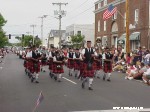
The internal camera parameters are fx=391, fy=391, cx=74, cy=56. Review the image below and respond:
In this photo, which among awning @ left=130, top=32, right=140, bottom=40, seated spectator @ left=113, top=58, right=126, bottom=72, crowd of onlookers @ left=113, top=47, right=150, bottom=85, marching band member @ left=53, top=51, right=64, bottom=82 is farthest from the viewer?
awning @ left=130, top=32, right=140, bottom=40

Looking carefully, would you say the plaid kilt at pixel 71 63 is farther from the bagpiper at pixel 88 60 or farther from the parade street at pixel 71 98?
the bagpiper at pixel 88 60

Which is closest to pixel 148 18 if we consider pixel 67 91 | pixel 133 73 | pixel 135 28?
pixel 135 28

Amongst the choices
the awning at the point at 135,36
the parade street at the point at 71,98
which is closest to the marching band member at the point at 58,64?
the parade street at the point at 71,98

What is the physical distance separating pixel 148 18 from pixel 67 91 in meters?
26.2

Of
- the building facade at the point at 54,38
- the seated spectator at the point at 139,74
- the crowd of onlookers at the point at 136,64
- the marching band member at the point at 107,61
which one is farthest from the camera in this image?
the building facade at the point at 54,38

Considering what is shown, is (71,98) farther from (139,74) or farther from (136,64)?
(136,64)

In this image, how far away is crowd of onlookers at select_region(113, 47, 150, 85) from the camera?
20.1 meters

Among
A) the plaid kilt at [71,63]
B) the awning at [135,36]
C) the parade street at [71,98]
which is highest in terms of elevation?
the awning at [135,36]

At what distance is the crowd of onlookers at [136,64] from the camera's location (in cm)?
2010

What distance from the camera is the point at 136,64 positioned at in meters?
23.0

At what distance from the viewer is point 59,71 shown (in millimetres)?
19328

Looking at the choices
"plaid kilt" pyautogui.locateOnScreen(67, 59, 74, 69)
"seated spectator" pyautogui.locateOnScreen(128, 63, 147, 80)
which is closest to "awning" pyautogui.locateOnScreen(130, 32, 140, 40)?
"plaid kilt" pyautogui.locateOnScreen(67, 59, 74, 69)

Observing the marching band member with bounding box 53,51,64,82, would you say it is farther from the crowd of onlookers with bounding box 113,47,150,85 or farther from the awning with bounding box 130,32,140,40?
the awning with bounding box 130,32,140,40

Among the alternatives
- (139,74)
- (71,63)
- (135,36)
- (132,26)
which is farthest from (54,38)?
(139,74)
